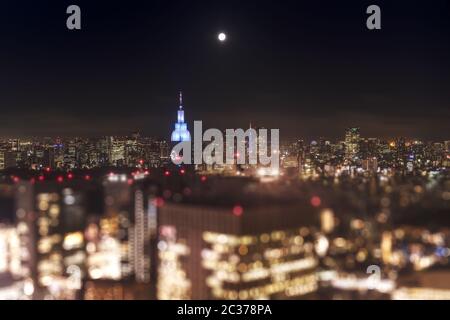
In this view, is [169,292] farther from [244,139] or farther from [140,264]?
[244,139]

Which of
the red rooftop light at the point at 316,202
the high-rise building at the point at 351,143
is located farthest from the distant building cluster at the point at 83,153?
the red rooftop light at the point at 316,202

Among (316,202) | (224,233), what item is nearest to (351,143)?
(316,202)

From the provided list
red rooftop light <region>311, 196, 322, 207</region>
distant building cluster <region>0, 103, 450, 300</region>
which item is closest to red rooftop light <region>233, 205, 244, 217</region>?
distant building cluster <region>0, 103, 450, 300</region>

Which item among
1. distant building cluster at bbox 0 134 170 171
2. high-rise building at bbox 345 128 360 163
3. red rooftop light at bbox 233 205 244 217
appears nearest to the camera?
red rooftop light at bbox 233 205 244 217

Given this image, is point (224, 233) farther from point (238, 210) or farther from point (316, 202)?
point (316, 202)

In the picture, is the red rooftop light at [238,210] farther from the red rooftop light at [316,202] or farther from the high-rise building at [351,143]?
the high-rise building at [351,143]

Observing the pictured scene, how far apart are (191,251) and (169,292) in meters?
0.44

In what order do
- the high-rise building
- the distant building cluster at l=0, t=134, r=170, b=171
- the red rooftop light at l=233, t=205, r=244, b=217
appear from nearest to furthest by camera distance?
the red rooftop light at l=233, t=205, r=244, b=217, the distant building cluster at l=0, t=134, r=170, b=171, the high-rise building

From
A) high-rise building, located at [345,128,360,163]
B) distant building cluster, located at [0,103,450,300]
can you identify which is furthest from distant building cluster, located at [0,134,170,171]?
high-rise building, located at [345,128,360,163]

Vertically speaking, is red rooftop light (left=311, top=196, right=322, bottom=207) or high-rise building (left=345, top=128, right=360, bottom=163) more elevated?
high-rise building (left=345, top=128, right=360, bottom=163)

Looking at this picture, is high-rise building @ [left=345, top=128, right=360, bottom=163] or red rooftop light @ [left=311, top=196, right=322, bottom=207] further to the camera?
high-rise building @ [left=345, top=128, right=360, bottom=163]

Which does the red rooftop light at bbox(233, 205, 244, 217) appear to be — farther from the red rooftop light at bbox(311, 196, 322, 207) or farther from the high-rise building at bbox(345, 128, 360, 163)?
the high-rise building at bbox(345, 128, 360, 163)

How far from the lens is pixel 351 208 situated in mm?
3965
